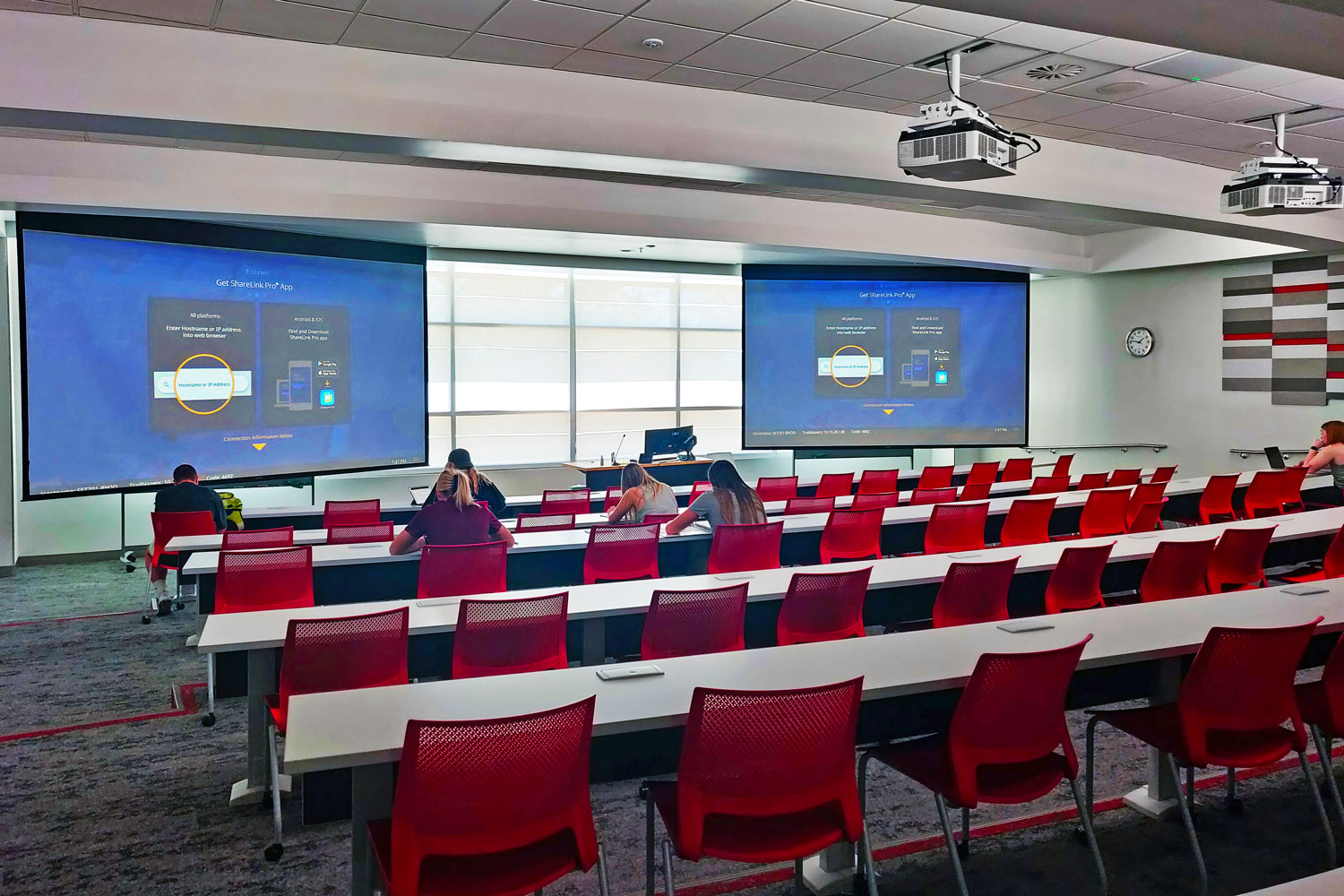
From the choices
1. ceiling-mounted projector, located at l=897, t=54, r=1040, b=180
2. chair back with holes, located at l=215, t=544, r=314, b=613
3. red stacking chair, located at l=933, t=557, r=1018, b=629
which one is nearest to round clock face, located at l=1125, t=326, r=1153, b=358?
ceiling-mounted projector, located at l=897, t=54, r=1040, b=180

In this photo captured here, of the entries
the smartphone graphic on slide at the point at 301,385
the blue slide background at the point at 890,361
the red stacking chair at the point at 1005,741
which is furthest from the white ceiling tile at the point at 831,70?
the blue slide background at the point at 890,361

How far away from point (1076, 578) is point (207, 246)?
317 inches

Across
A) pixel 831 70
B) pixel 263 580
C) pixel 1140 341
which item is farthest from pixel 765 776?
pixel 1140 341

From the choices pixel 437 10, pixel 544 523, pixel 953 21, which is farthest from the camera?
pixel 544 523

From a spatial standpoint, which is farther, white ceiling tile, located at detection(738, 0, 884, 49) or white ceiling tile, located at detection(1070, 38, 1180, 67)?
white ceiling tile, located at detection(1070, 38, 1180, 67)

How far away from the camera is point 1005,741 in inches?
116

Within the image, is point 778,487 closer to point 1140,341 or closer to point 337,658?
point 337,658

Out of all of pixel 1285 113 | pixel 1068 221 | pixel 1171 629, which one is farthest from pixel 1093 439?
pixel 1171 629

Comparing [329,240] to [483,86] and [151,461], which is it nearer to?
[151,461]

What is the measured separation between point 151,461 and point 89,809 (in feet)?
18.9

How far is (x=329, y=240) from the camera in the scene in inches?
397

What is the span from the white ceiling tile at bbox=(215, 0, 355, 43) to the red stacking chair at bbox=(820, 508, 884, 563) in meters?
4.25

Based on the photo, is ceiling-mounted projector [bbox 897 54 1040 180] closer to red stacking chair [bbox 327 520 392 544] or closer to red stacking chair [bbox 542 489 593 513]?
red stacking chair [bbox 542 489 593 513]

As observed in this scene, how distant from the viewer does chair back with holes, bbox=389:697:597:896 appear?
2281 millimetres
